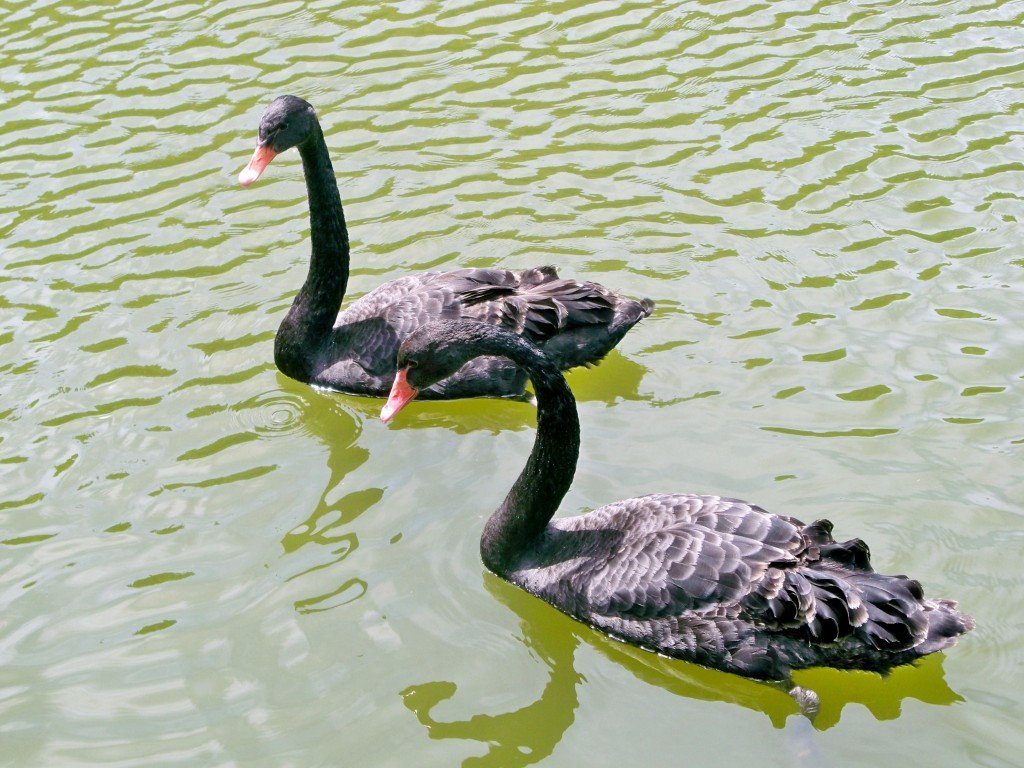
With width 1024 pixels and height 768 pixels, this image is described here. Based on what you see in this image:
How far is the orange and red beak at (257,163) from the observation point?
7.63 meters

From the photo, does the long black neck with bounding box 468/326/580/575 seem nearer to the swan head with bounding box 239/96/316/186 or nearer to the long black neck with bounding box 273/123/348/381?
the long black neck with bounding box 273/123/348/381

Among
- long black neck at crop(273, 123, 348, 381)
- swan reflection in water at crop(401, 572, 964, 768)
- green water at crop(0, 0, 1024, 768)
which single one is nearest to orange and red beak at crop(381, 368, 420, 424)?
green water at crop(0, 0, 1024, 768)

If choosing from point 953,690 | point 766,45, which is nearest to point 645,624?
point 953,690

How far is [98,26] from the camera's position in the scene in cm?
1209

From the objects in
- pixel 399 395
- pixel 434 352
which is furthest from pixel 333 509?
pixel 434 352

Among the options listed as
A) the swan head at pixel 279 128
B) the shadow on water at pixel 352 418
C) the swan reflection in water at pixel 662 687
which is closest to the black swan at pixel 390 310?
the swan head at pixel 279 128

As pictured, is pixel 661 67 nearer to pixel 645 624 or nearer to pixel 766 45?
pixel 766 45

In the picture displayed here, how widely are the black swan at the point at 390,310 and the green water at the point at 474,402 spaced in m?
0.24

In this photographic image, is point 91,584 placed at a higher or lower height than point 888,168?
lower

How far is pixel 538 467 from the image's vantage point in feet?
21.3

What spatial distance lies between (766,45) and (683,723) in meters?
7.02

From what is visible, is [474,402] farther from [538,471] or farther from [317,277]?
[538,471]

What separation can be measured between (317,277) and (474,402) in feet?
4.30

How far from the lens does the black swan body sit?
571 cm
